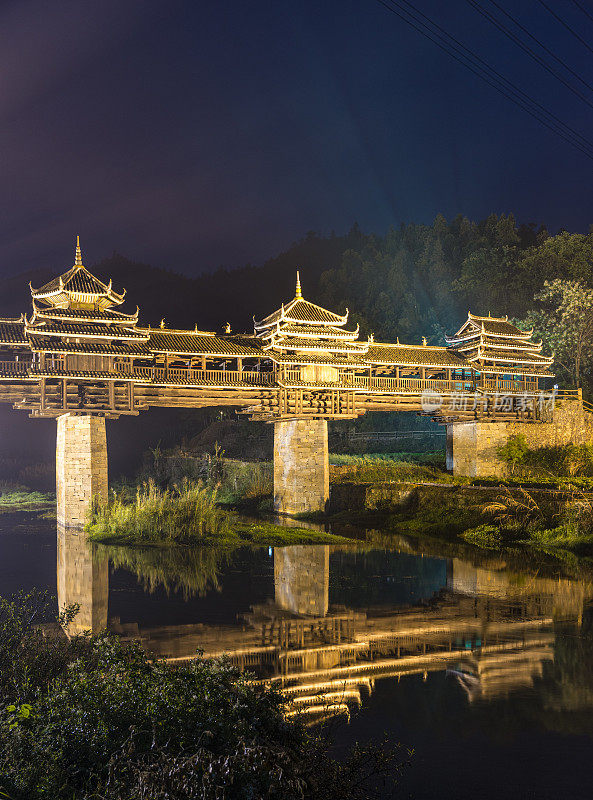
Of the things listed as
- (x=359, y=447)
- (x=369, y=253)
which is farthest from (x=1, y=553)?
(x=369, y=253)

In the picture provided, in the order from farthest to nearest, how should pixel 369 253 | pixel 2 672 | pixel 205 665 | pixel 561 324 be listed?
pixel 369 253 → pixel 561 324 → pixel 2 672 → pixel 205 665

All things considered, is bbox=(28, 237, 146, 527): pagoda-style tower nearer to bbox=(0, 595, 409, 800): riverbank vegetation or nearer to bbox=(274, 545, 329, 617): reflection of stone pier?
bbox=(274, 545, 329, 617): reflection of stone pier

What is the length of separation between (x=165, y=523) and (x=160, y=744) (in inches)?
639

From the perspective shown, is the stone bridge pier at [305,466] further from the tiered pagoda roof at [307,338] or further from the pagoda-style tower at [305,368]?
the tiered pagoda roof at [307,338]

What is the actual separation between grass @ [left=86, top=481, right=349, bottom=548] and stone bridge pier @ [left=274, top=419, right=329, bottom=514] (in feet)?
17.8

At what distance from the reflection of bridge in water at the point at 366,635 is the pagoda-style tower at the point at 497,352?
18.3 meters

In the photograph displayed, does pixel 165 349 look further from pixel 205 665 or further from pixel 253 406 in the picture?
pixel 205 665

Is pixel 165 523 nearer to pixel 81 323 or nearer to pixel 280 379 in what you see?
pixel 81 323

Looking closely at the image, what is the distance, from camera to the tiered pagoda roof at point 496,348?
3247cm

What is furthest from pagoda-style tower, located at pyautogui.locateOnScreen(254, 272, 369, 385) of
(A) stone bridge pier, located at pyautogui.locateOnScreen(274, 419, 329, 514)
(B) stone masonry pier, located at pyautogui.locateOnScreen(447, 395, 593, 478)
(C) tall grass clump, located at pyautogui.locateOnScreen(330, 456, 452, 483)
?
(B) stone masonry pier, located at pyautogui.locateOnScreen(447, 395, 593, 478)

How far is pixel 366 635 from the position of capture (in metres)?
10.7

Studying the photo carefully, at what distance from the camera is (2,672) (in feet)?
21.2

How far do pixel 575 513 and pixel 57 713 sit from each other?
17.4 meters

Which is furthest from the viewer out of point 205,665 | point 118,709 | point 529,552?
point 529,552
